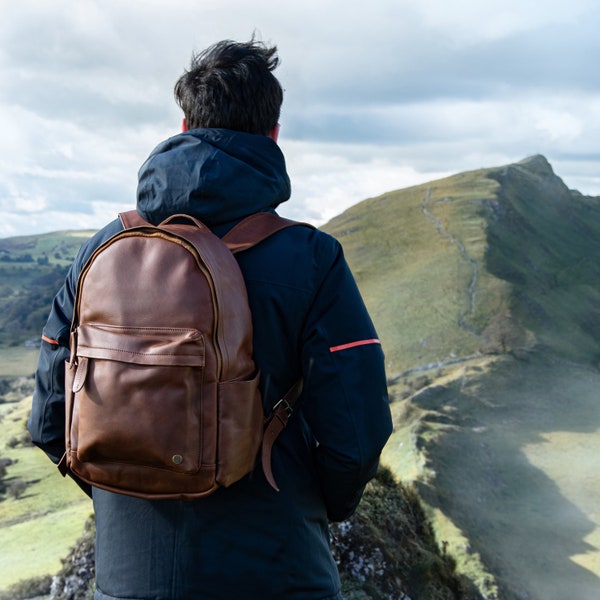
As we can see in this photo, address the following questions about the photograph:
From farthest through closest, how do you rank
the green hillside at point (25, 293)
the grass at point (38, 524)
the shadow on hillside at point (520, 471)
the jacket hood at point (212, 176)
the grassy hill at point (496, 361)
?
the green hillside at point (25, 293) < the grassy hill at point (496, 361) < the shadow on hillside at point (520, 471) < the grass at point (38, 524) < the jacket hood at point (212, 176)

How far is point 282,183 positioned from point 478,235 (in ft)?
172

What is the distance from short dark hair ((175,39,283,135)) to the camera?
2.91m

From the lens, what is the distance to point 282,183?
2926 millimetres

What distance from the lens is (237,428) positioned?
2533mm

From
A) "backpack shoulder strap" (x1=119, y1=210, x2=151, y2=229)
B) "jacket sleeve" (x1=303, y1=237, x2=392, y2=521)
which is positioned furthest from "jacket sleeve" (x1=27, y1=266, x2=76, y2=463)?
"jacket sleeve" (x1=303, y1=237, x2=392, y2=521)

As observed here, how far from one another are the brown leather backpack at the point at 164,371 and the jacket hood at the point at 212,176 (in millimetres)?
175

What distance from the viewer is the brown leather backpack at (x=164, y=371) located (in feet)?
8.01

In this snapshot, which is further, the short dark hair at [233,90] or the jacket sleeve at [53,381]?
the jacket sleeve at [53,381]

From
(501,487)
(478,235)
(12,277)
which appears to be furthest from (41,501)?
(12,277)

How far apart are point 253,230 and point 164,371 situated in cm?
68

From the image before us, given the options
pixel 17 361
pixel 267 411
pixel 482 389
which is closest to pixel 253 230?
pixel 267 411

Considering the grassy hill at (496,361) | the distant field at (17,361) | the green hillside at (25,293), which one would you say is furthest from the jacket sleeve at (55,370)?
the green hillside at (25,293)

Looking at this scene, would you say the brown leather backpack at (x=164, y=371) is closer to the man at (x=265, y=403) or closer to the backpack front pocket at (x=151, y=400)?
the backpack front pocket at (x=151, y=400)

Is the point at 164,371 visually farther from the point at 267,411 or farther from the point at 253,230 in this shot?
the point at 253,230
